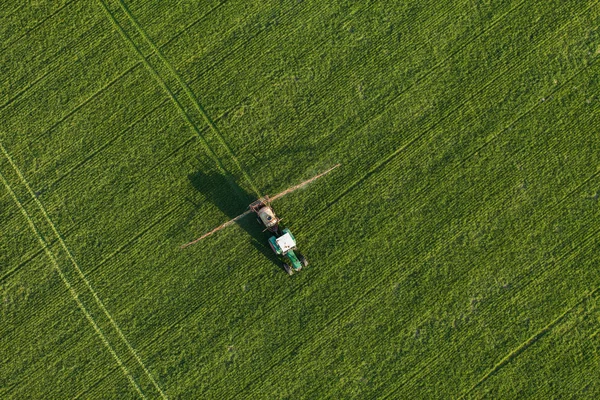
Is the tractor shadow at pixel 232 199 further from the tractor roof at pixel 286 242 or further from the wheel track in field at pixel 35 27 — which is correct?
the wheel track in field at pixel 35 27

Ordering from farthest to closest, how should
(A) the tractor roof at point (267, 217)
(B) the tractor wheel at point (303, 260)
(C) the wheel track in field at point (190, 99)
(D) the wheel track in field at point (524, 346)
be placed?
(C) the wheel track in field at point (190, 99) → (D) the wheel track in field at point (524, 346) → (B) the tractor wheel at point (303, 260) → (A) the tractor roof at point (267, 217)

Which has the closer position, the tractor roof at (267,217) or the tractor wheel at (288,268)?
the tractor roof at (267,217)

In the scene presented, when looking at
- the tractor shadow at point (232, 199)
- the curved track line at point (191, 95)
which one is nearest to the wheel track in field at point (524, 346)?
the tractor shadow at point (232, 199)

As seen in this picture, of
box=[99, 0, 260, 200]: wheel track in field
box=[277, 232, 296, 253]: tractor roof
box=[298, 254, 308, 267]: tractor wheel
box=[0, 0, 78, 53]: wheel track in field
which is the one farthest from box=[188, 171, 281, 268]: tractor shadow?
box=[0, 0, 78, 53]: wheel track in field

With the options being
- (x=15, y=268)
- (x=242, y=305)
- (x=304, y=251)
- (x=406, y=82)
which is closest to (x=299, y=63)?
(x=406, y=82)

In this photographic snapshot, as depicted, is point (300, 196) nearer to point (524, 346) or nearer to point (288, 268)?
point (288, 268)

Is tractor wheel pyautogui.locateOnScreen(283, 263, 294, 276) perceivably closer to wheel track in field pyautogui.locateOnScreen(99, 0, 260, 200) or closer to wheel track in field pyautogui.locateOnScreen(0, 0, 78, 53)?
wheel track in field pyautogui.locateOnScreen(99, 0, 260, 200)

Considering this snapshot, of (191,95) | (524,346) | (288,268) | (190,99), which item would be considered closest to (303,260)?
(288,268)
